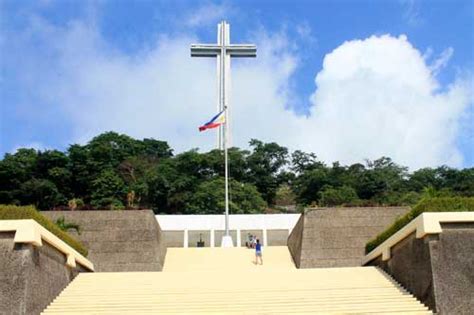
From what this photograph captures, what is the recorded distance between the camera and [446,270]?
8.41 m

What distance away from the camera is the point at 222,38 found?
30656 millimetres

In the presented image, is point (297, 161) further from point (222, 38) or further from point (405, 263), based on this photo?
point (405, 263)

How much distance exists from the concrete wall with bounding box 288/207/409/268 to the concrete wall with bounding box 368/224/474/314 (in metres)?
6.32

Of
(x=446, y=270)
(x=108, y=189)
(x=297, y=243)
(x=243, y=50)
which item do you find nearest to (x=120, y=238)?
(x=297, y=243)

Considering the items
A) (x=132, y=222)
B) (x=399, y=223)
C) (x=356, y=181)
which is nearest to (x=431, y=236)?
(x=399, y=223)

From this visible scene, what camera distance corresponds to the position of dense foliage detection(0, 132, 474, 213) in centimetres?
3472

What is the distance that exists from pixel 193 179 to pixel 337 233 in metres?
22.3

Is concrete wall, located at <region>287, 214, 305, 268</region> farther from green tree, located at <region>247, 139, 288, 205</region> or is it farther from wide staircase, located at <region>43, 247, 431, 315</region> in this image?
green tree, located at <region>247, 139, 288, 205</region>

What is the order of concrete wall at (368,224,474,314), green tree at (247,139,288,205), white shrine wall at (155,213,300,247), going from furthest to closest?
green tree at (247,139,288,205)
white shrine wall at (155,213,300,247)
concrete wall at (368,224,474,314)

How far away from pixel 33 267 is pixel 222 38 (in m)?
24.3

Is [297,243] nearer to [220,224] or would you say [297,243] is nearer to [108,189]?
[220,224]

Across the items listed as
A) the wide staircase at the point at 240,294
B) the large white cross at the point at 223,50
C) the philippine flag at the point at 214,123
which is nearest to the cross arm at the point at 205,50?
the large white cross at the point at 223,50

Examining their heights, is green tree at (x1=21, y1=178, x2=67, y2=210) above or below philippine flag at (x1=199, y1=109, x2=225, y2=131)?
below

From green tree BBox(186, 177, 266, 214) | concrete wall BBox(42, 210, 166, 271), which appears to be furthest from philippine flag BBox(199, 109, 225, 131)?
green tree BBox(186, 177, 266, 214)
